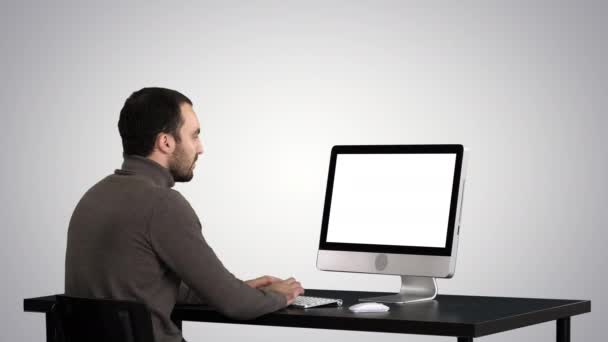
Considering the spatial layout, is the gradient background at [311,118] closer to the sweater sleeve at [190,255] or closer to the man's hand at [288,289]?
the man's hand at [288,289]

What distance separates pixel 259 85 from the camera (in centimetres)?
538

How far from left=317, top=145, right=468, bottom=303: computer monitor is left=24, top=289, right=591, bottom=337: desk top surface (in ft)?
0.39

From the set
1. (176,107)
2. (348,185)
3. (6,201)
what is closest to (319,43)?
(6,201)

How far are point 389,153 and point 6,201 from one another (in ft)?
10.9

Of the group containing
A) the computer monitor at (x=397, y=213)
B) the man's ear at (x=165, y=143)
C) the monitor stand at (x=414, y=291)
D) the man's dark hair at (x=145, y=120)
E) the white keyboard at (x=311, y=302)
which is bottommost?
the white keyboard at (x=311, y=302)

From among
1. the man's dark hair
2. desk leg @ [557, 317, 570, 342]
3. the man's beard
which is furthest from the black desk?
the man's dark hair

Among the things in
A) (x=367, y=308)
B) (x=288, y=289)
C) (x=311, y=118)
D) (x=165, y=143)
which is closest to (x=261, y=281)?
(x=288, y=289)

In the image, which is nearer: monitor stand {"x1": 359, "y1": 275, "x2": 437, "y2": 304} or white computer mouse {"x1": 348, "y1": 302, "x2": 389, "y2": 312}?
white computer mouse {"x1": 348, "y1": 302, "x2": 389, "y2": 312}

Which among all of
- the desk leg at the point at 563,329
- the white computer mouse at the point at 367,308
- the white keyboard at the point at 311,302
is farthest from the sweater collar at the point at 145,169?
the desk leg at the point at 563,329

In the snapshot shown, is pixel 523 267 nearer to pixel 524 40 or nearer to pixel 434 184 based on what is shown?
pixel 524 40

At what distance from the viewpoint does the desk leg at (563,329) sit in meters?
2.58

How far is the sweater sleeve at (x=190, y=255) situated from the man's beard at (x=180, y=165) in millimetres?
215

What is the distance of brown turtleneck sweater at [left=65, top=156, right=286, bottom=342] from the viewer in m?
2.21

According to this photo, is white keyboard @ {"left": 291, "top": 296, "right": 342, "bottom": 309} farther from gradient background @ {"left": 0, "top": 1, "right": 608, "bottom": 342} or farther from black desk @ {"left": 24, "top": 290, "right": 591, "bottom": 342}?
gradient background @ {"left": 0, "top": 1, "right": 608, "bottom": 342}
